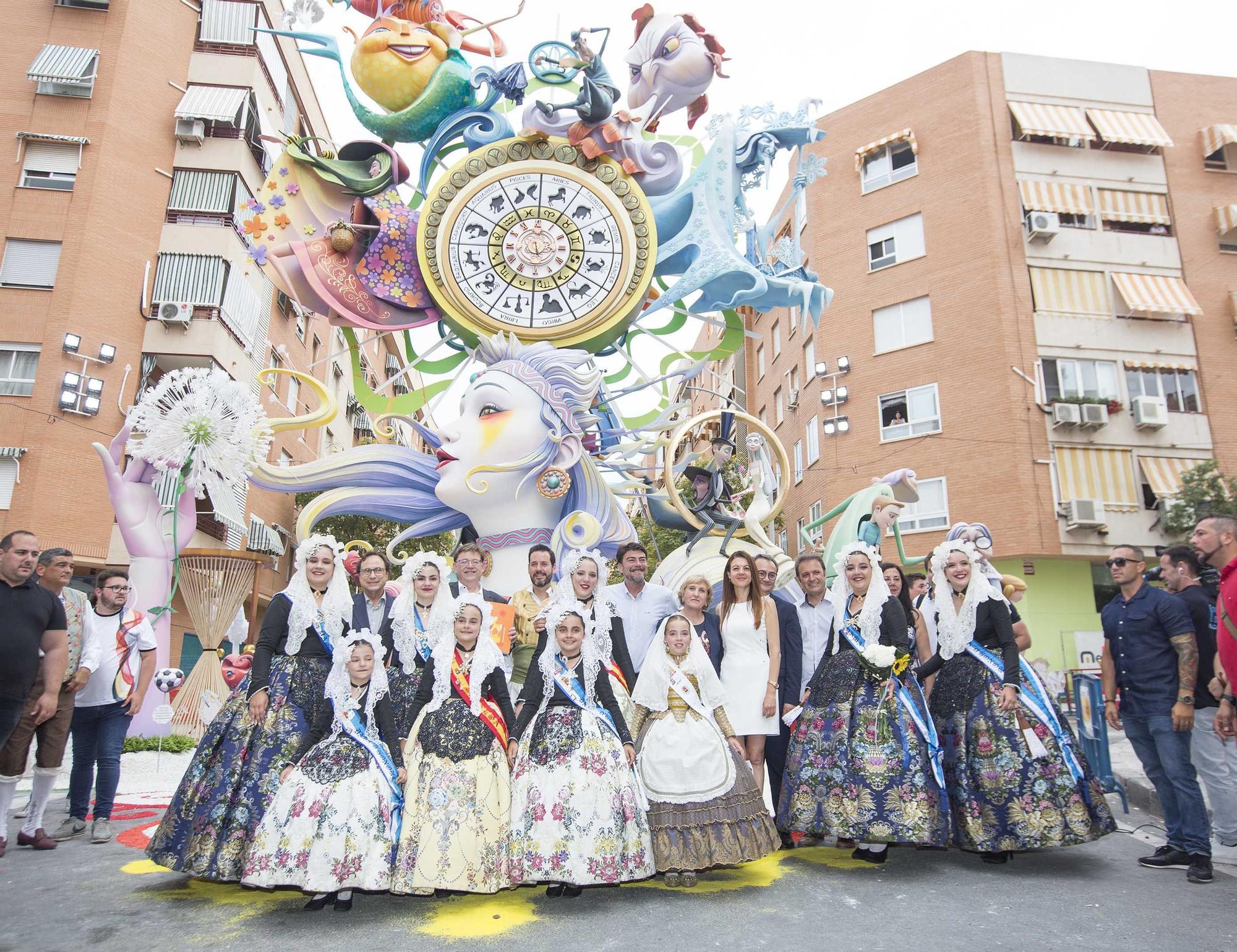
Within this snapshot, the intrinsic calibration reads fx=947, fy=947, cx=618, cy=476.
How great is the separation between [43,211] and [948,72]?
2156 cm

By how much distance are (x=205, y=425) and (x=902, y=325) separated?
62.3 feet

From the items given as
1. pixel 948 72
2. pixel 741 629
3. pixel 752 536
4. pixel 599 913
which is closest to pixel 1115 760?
pixel 752 536

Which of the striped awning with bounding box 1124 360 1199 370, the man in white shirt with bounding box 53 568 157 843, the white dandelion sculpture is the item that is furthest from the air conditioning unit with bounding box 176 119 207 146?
the striped awning with bounding box 1124 360 1199 370

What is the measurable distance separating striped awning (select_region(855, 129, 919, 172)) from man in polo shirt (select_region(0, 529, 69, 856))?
23.5 meters

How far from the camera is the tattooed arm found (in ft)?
18.0

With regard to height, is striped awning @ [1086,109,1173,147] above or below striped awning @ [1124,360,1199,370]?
above

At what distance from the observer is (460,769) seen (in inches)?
190

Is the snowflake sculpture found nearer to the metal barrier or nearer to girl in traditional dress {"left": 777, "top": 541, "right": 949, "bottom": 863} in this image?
girl in traditional dress {"left": 777, "top": 541, "right": 949, "bottom": 863}

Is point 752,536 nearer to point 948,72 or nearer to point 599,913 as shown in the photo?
point 599,913

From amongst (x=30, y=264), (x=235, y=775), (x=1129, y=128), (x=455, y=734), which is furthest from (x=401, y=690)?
(x=1129, y=128)

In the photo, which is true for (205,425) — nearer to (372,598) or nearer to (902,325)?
(372,598)

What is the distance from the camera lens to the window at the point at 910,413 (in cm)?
2281

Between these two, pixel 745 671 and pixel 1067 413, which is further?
pixel 1067 413

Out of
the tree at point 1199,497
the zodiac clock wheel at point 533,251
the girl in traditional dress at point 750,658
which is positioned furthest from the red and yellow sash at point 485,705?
the tree at point 1199,497
